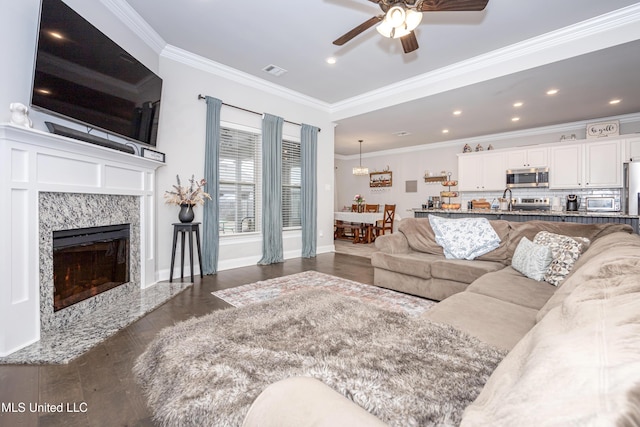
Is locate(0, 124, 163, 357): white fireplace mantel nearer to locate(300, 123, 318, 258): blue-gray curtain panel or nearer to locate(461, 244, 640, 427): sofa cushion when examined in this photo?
locate(461, 244, 640, 427): sofa cushion

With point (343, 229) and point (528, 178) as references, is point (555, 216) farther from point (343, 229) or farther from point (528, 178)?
point (343, 229)

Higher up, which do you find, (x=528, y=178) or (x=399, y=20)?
(x=399, y=20)

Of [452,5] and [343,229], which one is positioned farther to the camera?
[343,229]

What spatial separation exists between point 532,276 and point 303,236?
3767 millimetres

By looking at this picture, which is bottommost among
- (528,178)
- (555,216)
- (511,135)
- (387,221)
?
(387,221)

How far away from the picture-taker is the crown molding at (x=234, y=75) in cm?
387

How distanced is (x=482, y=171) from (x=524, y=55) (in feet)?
12.8

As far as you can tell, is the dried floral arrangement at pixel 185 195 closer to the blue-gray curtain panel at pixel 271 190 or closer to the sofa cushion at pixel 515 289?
the blue-gray curtain panel at pixel 271 190

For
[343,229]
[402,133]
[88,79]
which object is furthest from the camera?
[343,229]

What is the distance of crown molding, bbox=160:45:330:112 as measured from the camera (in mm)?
3867

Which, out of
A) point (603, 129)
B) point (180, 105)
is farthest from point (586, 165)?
point (180, 105)

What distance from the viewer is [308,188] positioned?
5523 mm

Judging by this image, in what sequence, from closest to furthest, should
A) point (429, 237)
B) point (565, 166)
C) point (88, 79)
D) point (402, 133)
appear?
point (88, 79) → point (429, 237) → point (565, 166) → point (402, 133)

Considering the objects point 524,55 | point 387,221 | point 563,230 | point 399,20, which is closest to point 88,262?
point 399,20
